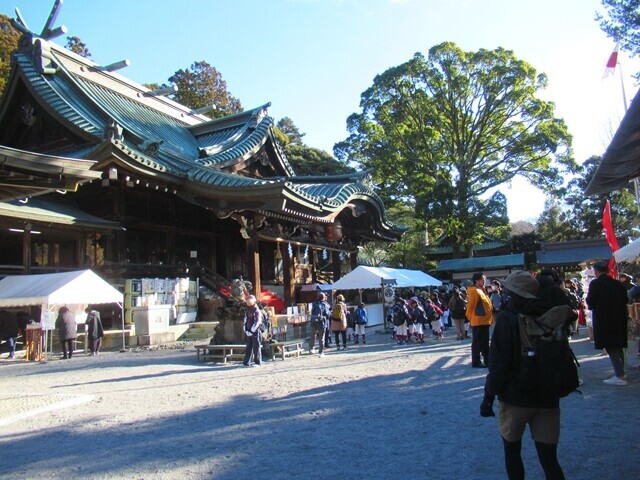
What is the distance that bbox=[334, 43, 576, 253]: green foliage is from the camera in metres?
33.2

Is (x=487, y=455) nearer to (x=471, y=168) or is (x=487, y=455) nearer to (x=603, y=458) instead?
(x=603, y=458)

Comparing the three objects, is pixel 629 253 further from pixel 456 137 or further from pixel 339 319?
pixel 456 137

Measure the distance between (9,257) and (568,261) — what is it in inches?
1210

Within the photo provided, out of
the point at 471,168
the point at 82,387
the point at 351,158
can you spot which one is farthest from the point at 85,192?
the point at 471,168

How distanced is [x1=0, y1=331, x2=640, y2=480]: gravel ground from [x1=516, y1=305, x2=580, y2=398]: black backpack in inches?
44.4

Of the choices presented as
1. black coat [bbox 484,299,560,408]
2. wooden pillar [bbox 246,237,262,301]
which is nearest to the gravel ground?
black coat [bbox 484,299,560,408]

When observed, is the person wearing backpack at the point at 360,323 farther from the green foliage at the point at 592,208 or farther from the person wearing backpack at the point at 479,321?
the green foliage at the point at 592,208

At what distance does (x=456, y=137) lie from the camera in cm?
3497

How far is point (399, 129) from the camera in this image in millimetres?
35375

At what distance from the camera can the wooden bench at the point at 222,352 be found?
1021 centimetres

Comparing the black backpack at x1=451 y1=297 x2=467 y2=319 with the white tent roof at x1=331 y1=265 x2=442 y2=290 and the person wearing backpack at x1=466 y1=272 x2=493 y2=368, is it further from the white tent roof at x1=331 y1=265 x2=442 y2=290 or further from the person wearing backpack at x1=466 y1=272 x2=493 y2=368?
the person wearing backpack at x1=466 y1=272 x2=493 y2=368

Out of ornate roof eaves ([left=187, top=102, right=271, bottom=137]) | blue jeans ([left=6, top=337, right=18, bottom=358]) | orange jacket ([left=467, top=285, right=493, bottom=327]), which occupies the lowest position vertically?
blue jeans ([left=6, top=337, right=18, bottom=358])

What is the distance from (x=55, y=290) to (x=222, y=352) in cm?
387

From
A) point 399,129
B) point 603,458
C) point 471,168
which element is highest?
point 399,129
